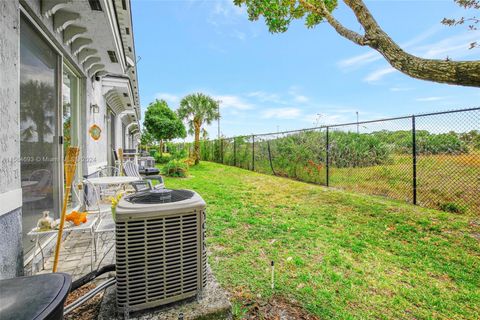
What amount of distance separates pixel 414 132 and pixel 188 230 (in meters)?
5.82

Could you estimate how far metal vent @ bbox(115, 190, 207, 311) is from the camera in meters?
1.48

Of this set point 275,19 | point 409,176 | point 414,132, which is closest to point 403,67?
point 414,132

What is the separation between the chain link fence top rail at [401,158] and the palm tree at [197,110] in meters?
8.25

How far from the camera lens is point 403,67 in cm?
292

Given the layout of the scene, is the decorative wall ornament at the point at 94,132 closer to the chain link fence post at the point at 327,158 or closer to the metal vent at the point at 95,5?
the metal vent at the point at 95,5

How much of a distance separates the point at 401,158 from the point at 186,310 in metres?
6.01

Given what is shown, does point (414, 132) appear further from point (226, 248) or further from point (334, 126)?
point (226, 248)

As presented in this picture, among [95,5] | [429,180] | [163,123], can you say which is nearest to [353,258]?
[429,180]

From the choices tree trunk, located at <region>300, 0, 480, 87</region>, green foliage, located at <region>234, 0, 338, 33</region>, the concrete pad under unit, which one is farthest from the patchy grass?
the concrete pad under unit

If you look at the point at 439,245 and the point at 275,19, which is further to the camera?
the point at 275,19

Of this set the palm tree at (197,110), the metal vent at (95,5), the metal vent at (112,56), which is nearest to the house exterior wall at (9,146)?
the metal vent at (95,5)

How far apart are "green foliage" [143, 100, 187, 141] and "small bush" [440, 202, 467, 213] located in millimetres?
17479

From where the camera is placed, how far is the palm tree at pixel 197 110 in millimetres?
16609

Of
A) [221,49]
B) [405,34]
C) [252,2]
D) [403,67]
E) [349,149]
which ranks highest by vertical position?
[221,49]
